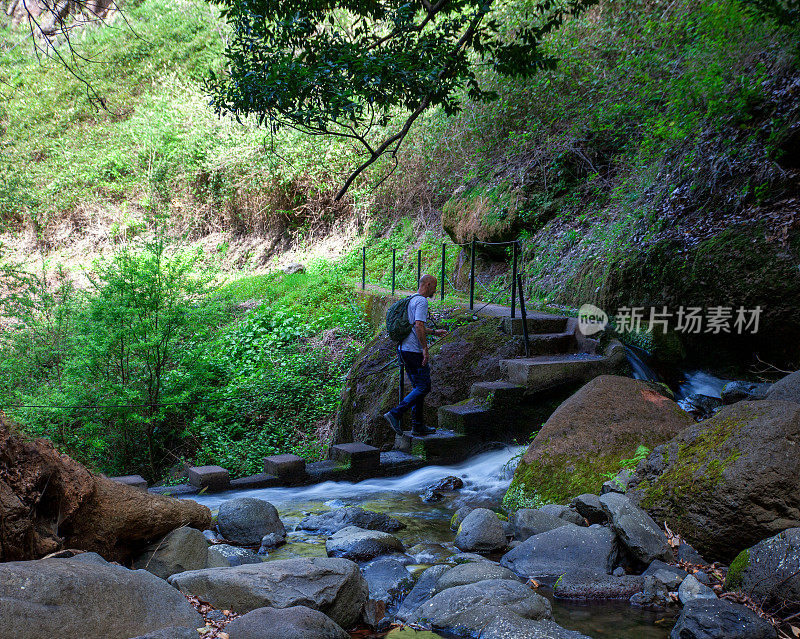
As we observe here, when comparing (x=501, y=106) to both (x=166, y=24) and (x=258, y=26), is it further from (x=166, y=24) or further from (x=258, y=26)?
(x=166, y=24)

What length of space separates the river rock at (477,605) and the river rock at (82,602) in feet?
4.06

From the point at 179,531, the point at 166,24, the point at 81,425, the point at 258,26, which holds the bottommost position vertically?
the point at 81,425

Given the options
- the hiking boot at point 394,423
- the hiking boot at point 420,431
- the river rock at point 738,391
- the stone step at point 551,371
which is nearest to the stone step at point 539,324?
the stone step at point 551,371

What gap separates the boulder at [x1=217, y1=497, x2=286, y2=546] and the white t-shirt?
270 centimetres

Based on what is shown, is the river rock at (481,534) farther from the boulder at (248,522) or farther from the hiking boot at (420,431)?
the hiking boot at (420,431)

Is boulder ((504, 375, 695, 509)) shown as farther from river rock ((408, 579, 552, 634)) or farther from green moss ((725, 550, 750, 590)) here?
river rock ((408, 579, 552, 634))

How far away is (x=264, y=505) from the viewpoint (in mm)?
5012

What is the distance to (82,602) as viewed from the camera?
2537 mm

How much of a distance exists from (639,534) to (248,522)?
9.29ft

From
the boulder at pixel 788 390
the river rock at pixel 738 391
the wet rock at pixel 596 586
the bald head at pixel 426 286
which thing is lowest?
the wet rock at pixel 596 586

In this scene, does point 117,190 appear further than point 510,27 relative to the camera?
Yes

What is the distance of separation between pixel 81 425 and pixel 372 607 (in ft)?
22.4

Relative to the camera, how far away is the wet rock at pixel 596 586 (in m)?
3.66

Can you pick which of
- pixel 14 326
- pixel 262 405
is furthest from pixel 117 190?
pixel 262 405
